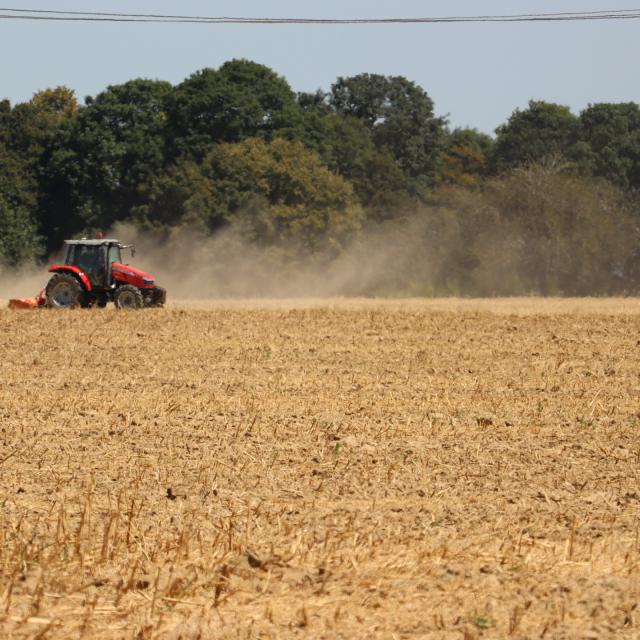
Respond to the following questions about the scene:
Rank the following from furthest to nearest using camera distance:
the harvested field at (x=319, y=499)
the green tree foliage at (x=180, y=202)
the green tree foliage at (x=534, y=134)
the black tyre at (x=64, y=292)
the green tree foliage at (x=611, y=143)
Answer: the green tree foliage at (x=534, y=134)
the green tree foliage at (x=611, y=143)
the green tree foliage at (x=180, y=202)
the black tyre at (x=64, y=292)
the harvested field at (x=319, y=499)

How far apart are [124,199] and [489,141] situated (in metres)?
35.7

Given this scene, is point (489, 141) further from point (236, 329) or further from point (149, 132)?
point (236, 329)

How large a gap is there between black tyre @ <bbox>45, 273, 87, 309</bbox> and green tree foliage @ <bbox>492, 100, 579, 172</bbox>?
47858mm

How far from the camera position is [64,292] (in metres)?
30.2

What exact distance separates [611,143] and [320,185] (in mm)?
23891

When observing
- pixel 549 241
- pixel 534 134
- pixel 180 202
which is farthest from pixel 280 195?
pixel 534 134

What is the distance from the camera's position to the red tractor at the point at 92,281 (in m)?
30.2

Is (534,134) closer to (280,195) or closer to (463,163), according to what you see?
(463,163)

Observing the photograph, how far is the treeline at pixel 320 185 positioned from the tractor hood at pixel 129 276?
79.8ft

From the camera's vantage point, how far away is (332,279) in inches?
2196

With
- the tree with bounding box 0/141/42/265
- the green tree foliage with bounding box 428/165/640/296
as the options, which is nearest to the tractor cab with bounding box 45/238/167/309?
the green tree foliage with bounding box 428/165/640/296

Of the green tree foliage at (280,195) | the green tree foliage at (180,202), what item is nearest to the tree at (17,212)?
the green tree foliage at (180,202)

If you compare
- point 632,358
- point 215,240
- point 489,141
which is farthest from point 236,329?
point 489,141

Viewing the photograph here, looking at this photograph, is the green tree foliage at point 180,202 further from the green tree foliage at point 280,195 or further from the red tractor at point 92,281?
the red tractor at point 92,281
